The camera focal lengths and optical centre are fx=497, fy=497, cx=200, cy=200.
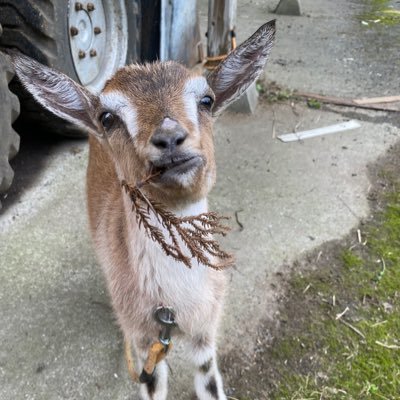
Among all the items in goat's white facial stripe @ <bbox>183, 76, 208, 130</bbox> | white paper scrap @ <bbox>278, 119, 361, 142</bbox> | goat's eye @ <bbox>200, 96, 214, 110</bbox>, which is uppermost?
goat's white facial stripe @ <bbox>183, 76, 208, 130</bbox>

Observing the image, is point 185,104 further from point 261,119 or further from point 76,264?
point 261,119

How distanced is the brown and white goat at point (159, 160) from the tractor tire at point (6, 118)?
82 cm

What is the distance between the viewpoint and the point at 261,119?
466cm

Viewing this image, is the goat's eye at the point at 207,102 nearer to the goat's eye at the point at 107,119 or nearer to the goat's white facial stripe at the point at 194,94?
the goat's white facial stripe at the point at 194,94

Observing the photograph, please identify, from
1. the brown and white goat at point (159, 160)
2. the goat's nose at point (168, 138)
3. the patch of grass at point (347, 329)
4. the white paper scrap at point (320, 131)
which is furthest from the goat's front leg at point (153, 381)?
the white paper scrap at point (320, 131)

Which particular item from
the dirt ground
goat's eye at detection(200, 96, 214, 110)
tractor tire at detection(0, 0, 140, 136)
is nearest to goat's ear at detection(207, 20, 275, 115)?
goat's eye at detection(200, 96, 214, 110)

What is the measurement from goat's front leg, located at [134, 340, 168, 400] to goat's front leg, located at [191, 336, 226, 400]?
0.52 ft

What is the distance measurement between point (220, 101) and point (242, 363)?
133 centimetres

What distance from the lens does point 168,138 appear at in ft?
4.98

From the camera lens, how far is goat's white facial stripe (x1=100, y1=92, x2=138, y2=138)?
1.75m

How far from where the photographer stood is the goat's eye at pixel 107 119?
6.10 feet

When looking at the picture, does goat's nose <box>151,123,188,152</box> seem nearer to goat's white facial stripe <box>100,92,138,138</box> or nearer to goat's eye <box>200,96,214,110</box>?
goat's white facial stripe <box>100,92,138,138</box>

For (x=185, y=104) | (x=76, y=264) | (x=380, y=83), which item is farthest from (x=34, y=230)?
(x=380, y=83)

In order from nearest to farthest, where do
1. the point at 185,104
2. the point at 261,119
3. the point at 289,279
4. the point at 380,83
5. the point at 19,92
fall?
the point at 185,104
the point at 289,279
the point at 19,92
the point at 261,119
the point at 380,83
